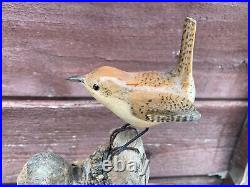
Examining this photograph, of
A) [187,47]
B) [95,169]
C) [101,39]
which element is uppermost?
[101,39]

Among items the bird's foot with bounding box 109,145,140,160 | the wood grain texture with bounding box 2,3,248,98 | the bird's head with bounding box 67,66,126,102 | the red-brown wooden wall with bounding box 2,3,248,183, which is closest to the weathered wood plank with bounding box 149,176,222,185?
the red-brown wooden wall with bounding box 2,3,248,183

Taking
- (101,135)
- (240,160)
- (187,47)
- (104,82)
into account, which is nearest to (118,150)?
(104,82)

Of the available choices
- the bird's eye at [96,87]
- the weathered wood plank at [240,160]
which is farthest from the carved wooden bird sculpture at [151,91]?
the weathered wood plank at [240,160]

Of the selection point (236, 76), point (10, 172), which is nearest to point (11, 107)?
point (10, 172)

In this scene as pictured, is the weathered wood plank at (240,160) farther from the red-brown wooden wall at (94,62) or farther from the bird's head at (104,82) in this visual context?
the bird's head at (104,82)

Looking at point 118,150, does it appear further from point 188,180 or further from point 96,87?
point 188,180

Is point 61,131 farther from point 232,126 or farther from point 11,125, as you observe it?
point 232,126

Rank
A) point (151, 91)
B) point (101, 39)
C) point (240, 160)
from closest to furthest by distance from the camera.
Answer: point (151, 91), point (101, 39), point (240, 160)
